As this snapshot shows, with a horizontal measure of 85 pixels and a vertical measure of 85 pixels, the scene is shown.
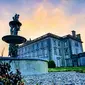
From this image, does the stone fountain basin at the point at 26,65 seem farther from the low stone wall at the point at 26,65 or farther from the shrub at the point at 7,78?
the shrub at the point at 7,78

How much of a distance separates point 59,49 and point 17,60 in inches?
1443

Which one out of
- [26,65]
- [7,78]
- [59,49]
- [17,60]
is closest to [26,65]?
[26,65]

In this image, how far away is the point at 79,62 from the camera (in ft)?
144

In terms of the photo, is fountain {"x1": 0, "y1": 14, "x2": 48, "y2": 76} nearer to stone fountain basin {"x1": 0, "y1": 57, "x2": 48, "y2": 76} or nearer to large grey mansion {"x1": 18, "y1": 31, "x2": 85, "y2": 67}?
stone fountain basin {"x1": 0, "y1": 57, "x2": 48, "y2": 76}

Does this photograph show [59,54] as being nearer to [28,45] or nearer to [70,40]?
[70,40]

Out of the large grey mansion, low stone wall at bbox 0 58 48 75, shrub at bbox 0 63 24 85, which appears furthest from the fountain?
the large grey mansion

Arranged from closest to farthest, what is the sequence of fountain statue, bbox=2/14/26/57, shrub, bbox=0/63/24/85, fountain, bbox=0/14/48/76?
shrub, bbox=0/63/24/85, fountain, bbox=0/14/48/76, fountain statue, bbox=2/14/26/57

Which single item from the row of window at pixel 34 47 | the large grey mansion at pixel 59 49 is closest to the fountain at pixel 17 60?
the large grey mansion at pixel 59 49

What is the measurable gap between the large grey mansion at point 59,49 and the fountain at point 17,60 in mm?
29874

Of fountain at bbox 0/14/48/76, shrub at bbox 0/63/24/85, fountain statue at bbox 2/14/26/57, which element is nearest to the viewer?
shrub at bbox 0/63/24/85

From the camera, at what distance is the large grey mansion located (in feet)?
148

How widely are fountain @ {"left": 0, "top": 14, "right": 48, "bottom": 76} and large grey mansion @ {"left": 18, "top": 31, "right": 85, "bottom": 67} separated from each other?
29874 millimetres

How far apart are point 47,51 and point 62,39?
Result: 7.03 metres

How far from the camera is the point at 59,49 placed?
4803 cm
